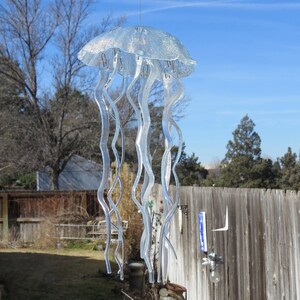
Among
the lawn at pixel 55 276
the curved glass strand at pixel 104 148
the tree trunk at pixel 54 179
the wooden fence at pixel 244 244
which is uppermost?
the tree trunk at pixel 54 179

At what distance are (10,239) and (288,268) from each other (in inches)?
485

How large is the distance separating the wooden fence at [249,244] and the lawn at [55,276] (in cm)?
274

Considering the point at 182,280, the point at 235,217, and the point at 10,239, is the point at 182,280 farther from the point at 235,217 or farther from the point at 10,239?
the point at 10,239

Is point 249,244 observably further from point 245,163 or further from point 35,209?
point 245,163

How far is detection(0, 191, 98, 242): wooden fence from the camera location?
15891 mm

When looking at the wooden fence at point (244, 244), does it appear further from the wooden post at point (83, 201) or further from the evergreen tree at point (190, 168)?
the evergreen tree at point (190, 168)

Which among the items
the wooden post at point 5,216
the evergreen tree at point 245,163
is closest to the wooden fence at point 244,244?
the wooden post at point 5,216

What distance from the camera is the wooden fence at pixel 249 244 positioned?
443 centimetres

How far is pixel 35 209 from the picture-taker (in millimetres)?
16266

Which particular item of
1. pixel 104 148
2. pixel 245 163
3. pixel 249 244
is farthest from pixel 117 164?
pixel 245 163

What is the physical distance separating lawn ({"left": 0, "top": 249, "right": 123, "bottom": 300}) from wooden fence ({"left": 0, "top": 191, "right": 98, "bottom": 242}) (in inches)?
48.9

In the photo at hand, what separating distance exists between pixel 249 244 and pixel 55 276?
22.7ft

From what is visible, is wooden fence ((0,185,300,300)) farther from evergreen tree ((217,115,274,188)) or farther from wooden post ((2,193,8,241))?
evergreen tree ((217,115,274,188))

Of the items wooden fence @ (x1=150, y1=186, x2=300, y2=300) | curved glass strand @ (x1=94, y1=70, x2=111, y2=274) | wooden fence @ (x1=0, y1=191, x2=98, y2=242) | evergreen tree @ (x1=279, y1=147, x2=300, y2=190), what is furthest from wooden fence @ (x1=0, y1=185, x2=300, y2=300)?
evergreen tree @ (x1=279, y1=147, x2=300, y2=190)
